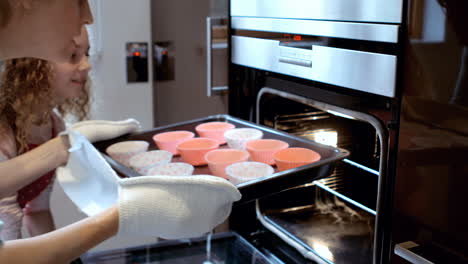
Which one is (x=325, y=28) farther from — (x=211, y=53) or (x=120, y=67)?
(x=120, y=67)

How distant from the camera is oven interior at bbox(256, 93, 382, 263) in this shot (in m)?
1.07

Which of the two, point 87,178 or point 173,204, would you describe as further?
point 87,178

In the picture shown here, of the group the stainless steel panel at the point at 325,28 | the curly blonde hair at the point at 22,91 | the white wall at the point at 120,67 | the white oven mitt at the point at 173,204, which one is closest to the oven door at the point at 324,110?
the stainless steel panel at the point at 325,28

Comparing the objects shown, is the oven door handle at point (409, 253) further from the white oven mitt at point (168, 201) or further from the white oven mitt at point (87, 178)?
the white oven mitt at point (87, 178)

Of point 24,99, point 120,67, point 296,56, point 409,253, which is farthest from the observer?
point 120,67

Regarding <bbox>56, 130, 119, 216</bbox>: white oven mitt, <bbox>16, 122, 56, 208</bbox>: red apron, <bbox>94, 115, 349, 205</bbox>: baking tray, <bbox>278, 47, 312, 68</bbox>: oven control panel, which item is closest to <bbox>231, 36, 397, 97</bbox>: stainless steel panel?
<bbox>278, 47, 312, 68</bbox>: oven control panel

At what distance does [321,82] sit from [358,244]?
36 centimetres

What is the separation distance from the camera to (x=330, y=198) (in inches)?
50.4

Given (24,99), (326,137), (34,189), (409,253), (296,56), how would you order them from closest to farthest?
(409,253) < (296,56) < (326,137) < (24,99) < (34,189)

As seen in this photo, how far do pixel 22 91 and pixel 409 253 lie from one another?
3.48ft

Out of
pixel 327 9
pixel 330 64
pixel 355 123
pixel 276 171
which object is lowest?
pixel 276 171

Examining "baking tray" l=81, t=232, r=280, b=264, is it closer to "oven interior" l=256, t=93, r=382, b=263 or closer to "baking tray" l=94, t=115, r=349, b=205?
"oven interior" l=256, t=93, r=382, b=263

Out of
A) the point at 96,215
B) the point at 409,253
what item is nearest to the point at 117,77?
the point at 96,215

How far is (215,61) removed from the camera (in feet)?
4.77
